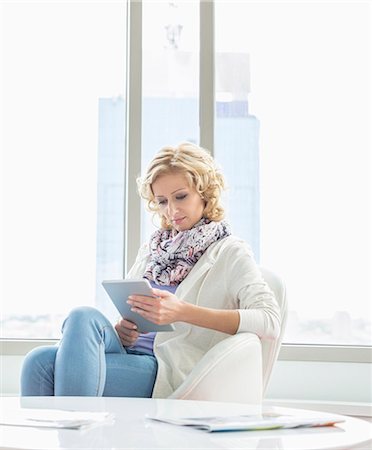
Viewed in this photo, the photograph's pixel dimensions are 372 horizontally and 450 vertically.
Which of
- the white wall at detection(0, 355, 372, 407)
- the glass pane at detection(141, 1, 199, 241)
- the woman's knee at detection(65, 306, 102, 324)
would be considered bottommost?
the white wall at detection(0, 355, 372, 407)

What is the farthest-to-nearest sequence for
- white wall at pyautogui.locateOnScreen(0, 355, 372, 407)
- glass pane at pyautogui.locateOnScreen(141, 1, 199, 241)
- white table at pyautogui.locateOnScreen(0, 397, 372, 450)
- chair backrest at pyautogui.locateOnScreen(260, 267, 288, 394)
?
glass pane at pyautogui.locateOnScreen(141, 1, 199, 241)
white wall at pyautogui.locateOnScreen(0, 355, 372, 407)
chair backrest at pyautogui.locateOnScreen(260, 267, 288, 394)
white table at pyautogui.locateOnScreen(0, 397, 372, 450)

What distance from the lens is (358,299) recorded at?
3.59 metres

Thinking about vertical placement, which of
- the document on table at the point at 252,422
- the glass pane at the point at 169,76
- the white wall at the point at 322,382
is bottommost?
the white wall at the point at 322,382

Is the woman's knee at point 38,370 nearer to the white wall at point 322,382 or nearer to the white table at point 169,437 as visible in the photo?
the white table at point 169,437

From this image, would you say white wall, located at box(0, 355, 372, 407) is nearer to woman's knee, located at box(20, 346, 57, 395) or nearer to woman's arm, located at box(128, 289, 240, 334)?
woman's arm, located at box(128, 289, 240, 334)

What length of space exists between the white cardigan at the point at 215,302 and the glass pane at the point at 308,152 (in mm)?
1166

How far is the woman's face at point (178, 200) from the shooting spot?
2537 millimetres

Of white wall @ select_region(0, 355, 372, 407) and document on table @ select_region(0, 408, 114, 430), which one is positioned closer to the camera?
document on table @ select_region(0, 408, 114, 430)

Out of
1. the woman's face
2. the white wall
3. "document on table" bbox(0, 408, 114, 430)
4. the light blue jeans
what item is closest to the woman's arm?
the light blue jeans

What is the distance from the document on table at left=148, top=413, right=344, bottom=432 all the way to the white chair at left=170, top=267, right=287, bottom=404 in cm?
64

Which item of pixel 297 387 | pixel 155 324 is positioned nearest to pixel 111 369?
pixel 155 324

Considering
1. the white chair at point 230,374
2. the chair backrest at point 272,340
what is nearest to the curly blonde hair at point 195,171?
the chair backrest at point 272,340

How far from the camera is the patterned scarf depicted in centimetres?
253

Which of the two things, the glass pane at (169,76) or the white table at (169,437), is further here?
the glass pane at (169,76)
